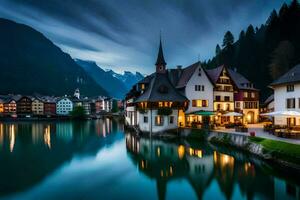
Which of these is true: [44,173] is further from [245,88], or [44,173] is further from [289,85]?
[245,88]

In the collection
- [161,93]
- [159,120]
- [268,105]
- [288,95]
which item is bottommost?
[159,120]

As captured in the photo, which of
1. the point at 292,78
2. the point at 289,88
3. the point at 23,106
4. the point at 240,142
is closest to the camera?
the point at 240,142

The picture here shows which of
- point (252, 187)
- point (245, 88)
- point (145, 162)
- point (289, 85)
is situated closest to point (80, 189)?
point (145, 162)

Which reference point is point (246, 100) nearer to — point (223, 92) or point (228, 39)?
point (223, 92)

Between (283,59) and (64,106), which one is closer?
(283,59)

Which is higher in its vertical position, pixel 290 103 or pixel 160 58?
pixel 160 58

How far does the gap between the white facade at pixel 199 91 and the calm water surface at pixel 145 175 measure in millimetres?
13007

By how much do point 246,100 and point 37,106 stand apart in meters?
125

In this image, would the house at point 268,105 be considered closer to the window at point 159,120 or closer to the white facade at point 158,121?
the white facade at point 158,121

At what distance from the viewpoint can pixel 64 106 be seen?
469 feet

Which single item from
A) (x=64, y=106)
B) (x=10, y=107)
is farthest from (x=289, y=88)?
(x=10, y=107)

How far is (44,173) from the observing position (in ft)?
73.6

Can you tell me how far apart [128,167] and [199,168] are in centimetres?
765

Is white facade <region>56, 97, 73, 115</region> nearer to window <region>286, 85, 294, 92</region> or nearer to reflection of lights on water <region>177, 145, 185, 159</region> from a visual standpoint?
reflection of lights on water <region>177, 145, 185, 159</region>
